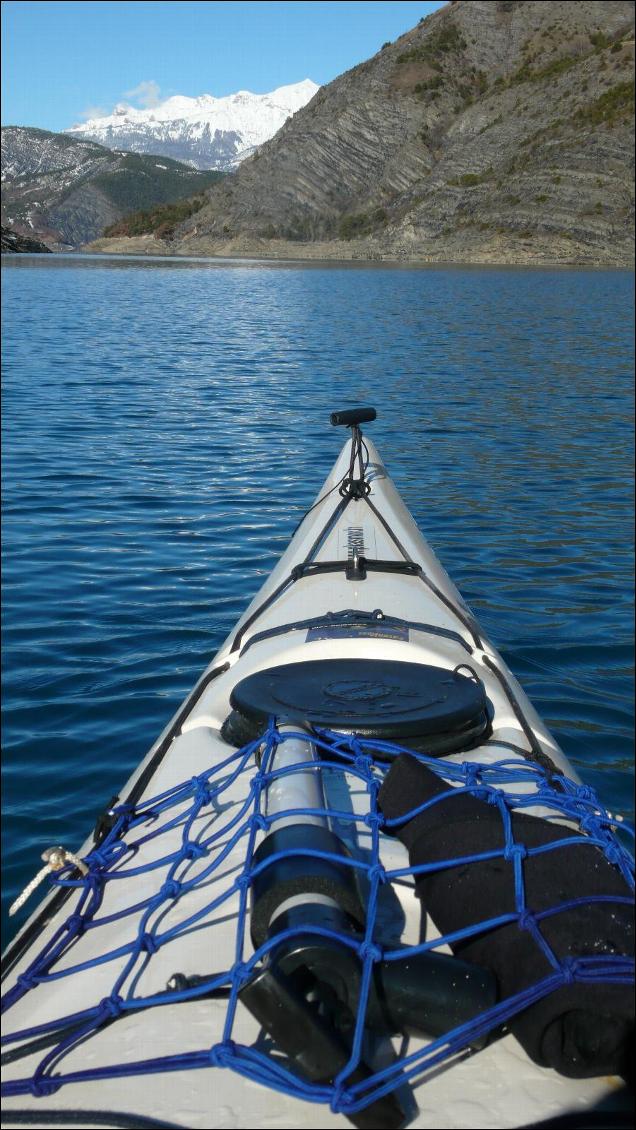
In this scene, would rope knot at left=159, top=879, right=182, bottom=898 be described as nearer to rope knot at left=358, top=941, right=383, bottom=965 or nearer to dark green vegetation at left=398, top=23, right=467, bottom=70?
rope knot at left=358, top=941, right=383, bottom=965

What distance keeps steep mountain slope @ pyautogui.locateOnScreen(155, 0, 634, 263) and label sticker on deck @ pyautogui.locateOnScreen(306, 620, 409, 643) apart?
59.8 m

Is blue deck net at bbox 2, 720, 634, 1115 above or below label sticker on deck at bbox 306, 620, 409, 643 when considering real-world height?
below

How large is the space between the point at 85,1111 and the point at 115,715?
10.9ft

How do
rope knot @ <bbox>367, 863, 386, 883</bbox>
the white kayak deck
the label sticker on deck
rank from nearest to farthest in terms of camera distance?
the white kayak deck < rope knot @ <bbox>367, 863, 386, 883</bbox> < the label sticker on deck

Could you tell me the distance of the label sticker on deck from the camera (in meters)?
3.68

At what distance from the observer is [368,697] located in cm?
314

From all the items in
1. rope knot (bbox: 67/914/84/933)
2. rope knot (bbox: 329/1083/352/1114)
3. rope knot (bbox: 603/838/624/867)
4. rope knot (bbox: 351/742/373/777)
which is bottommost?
rope knot (bbox: 67/914/84/933)

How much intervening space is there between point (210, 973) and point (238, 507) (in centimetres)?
688

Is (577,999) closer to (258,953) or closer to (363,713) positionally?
(258,953)

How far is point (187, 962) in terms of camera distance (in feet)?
6.91

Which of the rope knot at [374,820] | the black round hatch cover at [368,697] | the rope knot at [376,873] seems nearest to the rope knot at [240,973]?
the rope knot at [376,873]

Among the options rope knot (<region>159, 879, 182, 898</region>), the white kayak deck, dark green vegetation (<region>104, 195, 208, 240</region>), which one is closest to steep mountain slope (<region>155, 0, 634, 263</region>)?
dark green vegetation (<region>104, 195, 208, 240</region>)

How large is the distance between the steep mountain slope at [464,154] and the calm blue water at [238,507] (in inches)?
1739

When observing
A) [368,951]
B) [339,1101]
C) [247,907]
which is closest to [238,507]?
[247,907]
